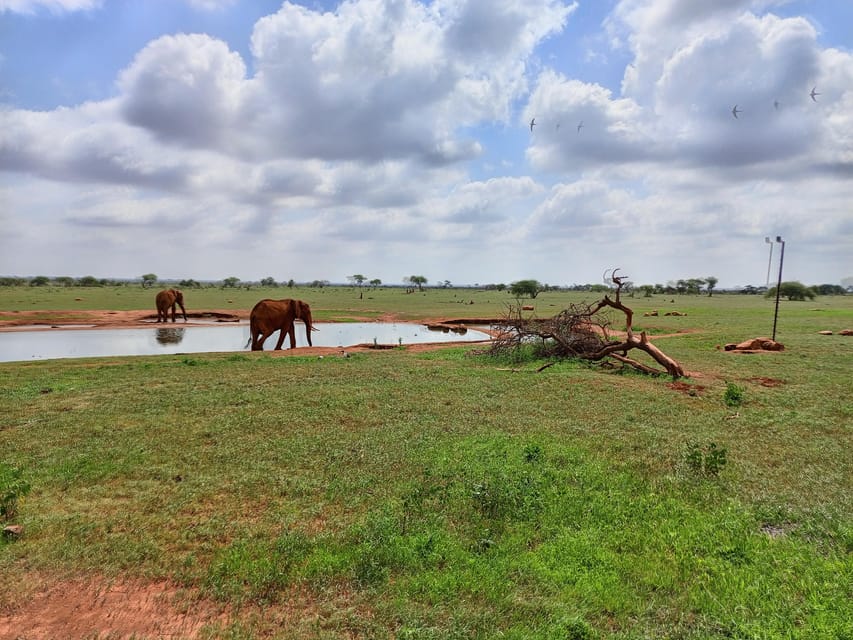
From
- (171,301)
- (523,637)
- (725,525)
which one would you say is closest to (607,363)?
(725,525)

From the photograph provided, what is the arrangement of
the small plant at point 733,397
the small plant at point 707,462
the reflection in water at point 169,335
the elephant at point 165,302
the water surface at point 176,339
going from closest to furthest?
1. the small plant at point 707,462
2. the small plant at point 733,397
3. the water surface at point 176,339
4. the reflection in water at point 169,335
5. the elephant at point 165,302

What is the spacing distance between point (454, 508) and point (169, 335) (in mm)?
29847

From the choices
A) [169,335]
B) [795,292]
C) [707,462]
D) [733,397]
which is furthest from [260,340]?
[795,292]

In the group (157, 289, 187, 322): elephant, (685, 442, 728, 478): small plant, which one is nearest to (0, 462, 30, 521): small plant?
(685, 442, 728, 478): small plant

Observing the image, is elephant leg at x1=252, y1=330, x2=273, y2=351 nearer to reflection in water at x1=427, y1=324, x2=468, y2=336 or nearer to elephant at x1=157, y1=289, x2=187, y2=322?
reflection in water at x1=427, y1=324, x2=468, y2=336

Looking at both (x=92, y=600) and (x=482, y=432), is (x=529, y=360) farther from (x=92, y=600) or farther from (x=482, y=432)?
(x=92, y=600)

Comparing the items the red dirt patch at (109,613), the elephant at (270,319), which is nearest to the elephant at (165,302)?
the elephant at (270,319)

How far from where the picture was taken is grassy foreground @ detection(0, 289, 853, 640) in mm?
3998

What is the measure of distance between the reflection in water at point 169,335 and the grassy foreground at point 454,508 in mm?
16303

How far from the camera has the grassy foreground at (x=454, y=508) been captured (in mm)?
3998

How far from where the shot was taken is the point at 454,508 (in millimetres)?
5617

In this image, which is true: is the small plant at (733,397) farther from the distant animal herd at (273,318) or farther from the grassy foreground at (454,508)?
the distant animal herd at (273,318)

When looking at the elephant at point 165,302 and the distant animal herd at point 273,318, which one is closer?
the distant animal herd at point 273,318

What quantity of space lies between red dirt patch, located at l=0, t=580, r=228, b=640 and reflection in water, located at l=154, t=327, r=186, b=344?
25.7 metres
